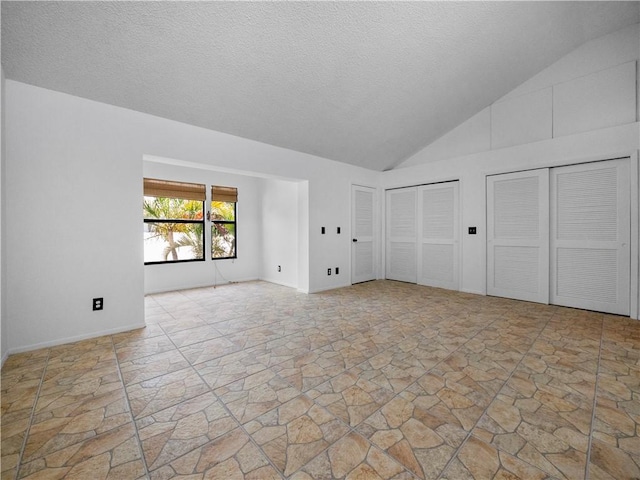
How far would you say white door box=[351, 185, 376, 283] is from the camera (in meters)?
5.64

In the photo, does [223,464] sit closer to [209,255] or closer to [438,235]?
[209,255]

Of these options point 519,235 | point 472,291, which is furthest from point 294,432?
point 519,235

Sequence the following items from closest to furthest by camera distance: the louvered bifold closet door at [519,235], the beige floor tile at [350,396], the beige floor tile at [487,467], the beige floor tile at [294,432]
Answer: the beige floor tile at [487,467], the beige floor tile at [294,432], the beige floor tile at [350,396], the louvered bifold closet door at [519,235]

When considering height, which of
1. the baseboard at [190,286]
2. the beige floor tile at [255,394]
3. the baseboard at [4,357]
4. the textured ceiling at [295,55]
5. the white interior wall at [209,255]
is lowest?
the beige floor tile at [255,394]

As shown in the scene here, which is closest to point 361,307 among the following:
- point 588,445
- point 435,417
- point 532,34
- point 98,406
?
point 435,417

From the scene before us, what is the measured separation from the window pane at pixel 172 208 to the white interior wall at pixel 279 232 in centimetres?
138

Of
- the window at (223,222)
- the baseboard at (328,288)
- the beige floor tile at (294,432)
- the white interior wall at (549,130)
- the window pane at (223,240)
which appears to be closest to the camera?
the beige floor tile at (294,432)

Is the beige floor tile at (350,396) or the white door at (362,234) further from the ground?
the white door at (362,234)

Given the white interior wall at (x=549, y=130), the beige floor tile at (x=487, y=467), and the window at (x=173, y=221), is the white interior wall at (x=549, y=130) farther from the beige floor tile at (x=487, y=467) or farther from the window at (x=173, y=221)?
the window at (x=173, y=221)

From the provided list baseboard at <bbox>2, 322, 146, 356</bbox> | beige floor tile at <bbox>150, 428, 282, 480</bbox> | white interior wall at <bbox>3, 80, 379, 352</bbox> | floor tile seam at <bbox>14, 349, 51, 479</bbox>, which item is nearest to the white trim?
beige floor tile at <bbox>150, 428, 282, 480</bbox>

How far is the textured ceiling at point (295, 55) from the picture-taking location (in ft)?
7.35

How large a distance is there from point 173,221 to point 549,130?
6.48 metres

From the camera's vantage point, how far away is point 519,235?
4.30 meters

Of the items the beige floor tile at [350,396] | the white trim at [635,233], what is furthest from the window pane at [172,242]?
the white trim at [635,233]
